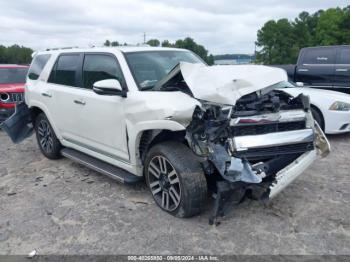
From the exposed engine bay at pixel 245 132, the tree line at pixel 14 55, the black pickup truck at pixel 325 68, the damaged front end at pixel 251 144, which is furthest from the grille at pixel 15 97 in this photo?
the tree line at pixel 14 55

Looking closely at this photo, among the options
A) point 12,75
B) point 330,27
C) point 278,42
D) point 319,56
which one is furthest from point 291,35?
point 12,75

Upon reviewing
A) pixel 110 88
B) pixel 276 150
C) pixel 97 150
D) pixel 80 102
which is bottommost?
pixel 97 150

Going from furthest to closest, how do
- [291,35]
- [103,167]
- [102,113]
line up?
[291,35], [103,167], [102,113]

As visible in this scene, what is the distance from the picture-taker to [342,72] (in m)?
8.62

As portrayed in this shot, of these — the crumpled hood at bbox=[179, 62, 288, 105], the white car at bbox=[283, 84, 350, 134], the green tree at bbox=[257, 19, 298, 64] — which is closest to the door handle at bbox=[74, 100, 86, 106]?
the crumpled hood at bbox=[179, 62, 288, 105]

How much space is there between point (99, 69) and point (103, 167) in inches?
51.4

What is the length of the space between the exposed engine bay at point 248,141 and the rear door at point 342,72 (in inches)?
225

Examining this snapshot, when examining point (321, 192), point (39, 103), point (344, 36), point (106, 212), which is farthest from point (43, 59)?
point (344, 36)

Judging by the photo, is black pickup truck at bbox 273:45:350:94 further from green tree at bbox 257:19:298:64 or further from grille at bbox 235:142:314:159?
green tree at bbox 257:19:298:64

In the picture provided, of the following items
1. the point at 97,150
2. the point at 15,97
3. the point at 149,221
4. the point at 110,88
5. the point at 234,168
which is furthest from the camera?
the point at 15,97

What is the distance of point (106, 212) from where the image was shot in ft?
13.0

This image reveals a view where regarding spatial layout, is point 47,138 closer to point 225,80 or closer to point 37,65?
point 37,65

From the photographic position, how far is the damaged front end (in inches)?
130

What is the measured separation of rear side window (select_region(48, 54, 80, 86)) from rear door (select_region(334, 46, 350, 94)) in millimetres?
6618
